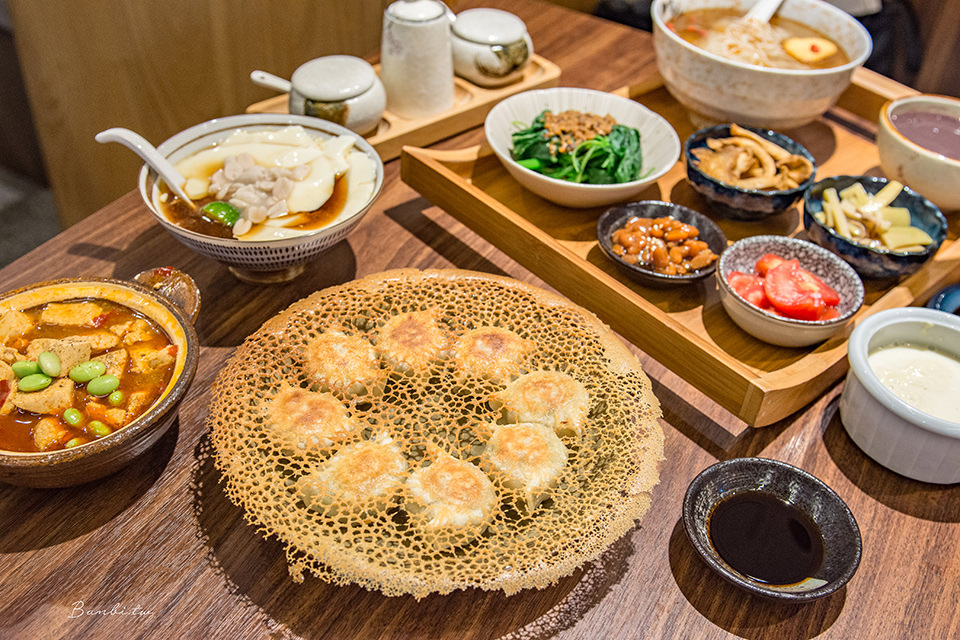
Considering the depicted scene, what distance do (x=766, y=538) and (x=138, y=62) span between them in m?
2.56

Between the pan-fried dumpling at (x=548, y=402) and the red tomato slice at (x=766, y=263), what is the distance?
68cm

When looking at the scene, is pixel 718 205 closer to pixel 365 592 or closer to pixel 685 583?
pixel 685 583

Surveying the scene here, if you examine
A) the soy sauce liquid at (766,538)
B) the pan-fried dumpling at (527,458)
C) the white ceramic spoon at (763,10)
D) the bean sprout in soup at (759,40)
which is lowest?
the soy sauce liquid at (766,538)

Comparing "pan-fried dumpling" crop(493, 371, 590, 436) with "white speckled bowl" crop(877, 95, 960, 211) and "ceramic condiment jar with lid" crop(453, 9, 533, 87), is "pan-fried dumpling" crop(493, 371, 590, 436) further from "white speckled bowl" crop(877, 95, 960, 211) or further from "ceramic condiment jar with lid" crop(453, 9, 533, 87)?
"ceramic condiment jar with lid" crop(453, 9, 533, 87)

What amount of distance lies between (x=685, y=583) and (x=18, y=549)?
1.21 m

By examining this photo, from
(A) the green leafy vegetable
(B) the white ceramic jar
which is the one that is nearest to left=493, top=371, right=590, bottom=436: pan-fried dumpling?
(A) the green leafy vegetable

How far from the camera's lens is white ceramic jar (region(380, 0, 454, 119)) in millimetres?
2271

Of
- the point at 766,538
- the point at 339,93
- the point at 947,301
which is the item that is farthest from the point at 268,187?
the point at 947,301

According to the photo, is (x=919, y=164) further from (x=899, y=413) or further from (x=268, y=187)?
(x=268, y=187)

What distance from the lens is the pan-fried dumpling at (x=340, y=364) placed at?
56.4 inches

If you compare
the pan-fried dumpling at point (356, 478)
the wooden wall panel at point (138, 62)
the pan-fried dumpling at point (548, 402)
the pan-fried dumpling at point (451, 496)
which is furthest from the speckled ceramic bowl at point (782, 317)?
the wooden wall panel at point (138, 62)

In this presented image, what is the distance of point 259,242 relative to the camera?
1653mm

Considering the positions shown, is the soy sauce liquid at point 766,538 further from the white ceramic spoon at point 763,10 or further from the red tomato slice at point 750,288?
the white ceramic spoon at point 763,10

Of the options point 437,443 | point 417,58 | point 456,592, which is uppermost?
point 417,58
